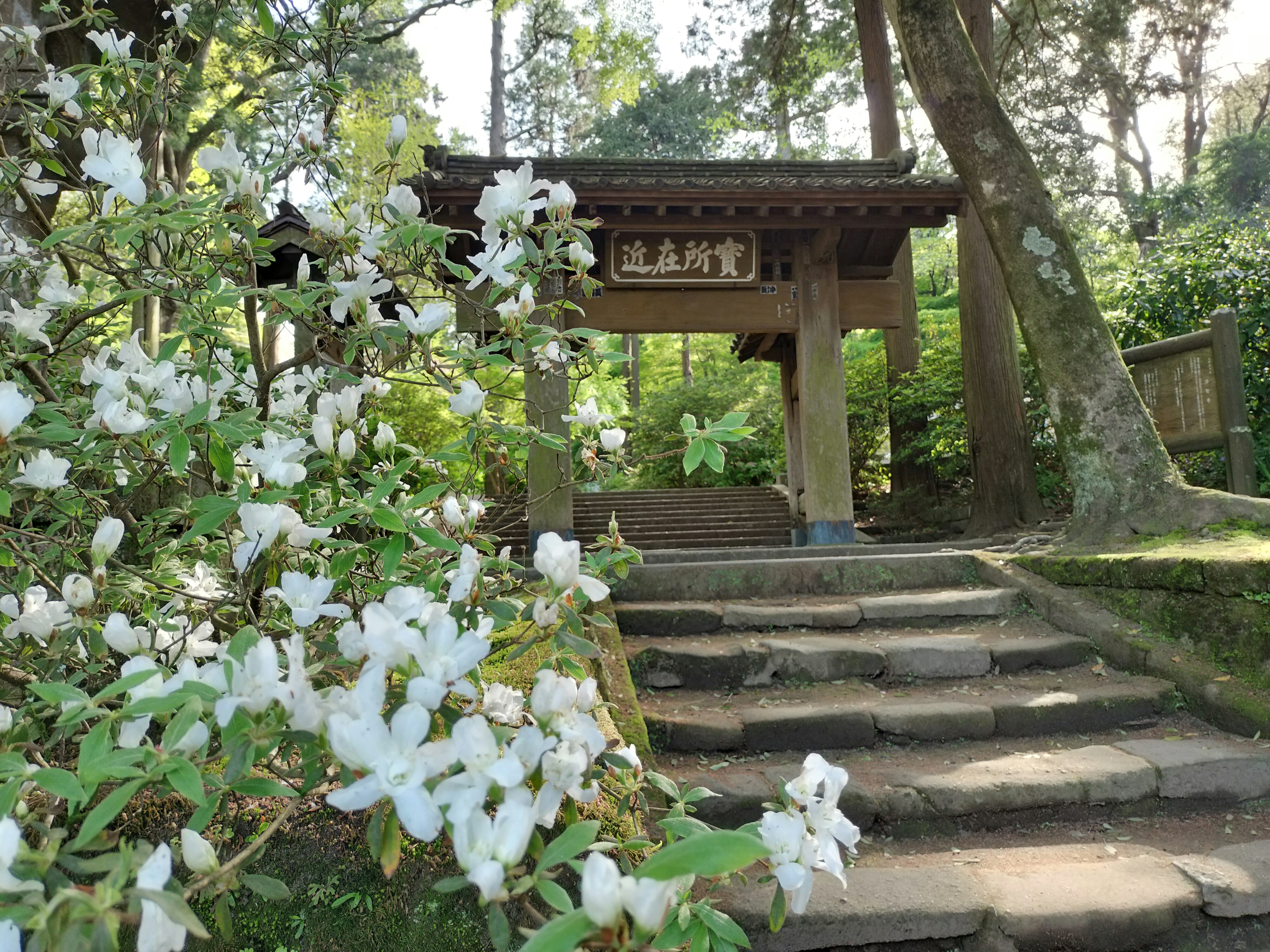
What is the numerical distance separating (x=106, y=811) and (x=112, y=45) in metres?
1.93

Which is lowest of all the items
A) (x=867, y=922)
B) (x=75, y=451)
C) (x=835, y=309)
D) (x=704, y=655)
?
(x=867, y=922)

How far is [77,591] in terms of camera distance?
124cm

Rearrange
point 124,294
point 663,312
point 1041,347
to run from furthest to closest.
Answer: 1. point 663,312
2. point 1041,347
3. point 124,294

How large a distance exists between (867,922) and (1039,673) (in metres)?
2.23

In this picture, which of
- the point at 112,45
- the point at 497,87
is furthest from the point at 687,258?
the point at 497,87

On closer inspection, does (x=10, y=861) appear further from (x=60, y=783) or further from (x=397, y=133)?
(x=397, y=133)

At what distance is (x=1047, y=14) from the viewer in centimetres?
1035

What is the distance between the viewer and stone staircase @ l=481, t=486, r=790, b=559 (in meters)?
8.73

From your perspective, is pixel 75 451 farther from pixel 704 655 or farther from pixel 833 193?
pixel 833 193

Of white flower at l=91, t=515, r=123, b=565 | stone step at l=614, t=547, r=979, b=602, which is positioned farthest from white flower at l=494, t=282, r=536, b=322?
stone step at l=614, t=547, r=979, b=602

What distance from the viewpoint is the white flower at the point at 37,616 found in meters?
1.30

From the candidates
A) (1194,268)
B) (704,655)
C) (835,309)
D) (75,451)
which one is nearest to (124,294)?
(75,451)

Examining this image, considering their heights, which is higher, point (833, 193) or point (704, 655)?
point (833, 193)

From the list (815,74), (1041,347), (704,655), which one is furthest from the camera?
(815,74)
